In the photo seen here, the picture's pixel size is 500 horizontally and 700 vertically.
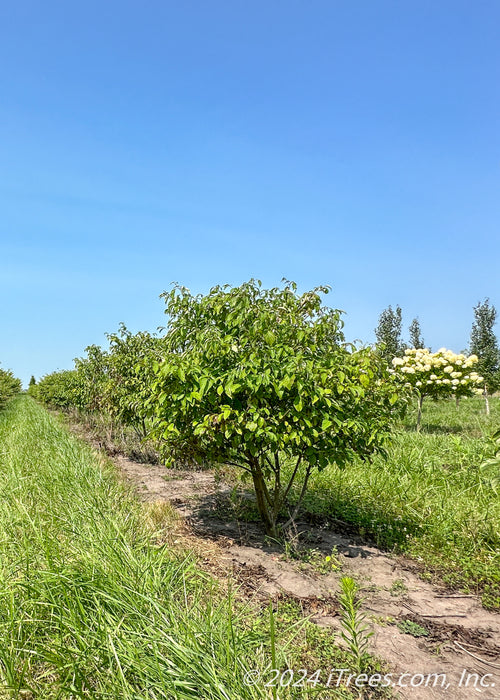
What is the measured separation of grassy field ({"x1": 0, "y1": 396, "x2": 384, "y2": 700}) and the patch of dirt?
269mm

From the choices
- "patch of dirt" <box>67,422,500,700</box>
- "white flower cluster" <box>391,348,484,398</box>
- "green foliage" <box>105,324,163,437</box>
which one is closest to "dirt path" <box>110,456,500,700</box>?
"patch of dirt" <box>67,422,500,700</box>

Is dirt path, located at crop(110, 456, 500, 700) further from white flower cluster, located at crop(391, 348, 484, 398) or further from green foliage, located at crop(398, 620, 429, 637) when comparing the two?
white flower cluster, located at crop(391, 348, 484, 398)

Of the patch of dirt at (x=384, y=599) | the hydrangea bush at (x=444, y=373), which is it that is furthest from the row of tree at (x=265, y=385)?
the hydrangea bush at (x=444, y=373)

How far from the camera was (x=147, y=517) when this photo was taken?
4.10 meters

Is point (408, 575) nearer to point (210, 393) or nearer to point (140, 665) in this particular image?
point (210, 393)

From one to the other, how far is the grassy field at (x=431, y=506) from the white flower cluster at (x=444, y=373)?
12.9ft

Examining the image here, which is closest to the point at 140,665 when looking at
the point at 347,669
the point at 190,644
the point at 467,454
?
the point at 190,644

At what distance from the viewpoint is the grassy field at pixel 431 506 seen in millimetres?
3639

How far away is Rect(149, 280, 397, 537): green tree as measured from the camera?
3.36m

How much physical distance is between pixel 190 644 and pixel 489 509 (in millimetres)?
3687

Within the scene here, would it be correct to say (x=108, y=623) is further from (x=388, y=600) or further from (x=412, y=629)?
(x=388, y=600)

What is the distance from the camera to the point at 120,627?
6.93 ft

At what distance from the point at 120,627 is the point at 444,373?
10.4 m

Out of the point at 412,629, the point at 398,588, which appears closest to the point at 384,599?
the point at 398,588
